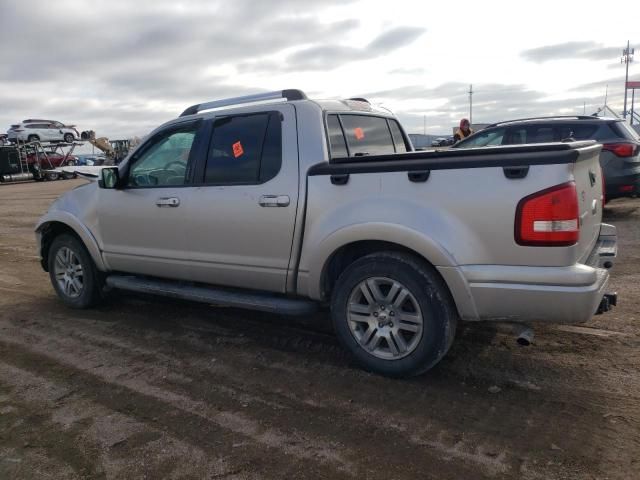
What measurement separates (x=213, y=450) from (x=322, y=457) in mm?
605

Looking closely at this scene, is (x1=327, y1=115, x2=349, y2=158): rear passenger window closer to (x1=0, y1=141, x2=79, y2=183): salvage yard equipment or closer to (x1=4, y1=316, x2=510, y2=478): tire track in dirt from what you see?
(x1=4, y1=316, x2=510, y2=478): tire track in dirt

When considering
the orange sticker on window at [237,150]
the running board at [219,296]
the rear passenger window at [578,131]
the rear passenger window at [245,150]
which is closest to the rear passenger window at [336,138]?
the rear passenger window at [245,150]

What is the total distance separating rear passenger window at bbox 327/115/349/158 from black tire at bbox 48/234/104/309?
117 inches

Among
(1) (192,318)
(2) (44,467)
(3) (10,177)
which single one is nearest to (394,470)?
(2) (44,467)

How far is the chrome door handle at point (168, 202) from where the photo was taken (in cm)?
458

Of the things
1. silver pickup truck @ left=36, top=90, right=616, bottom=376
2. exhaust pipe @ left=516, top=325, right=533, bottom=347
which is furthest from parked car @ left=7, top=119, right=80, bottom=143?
exhaust pipe @ left=516, top=325, right=533, bottom=347

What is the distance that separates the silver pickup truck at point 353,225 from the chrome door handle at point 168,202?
0.04 ft

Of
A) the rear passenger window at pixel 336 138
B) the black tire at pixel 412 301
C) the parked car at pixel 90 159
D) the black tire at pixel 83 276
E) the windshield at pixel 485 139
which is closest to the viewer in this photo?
the black tire at pixel 412 301

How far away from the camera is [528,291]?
311 cm

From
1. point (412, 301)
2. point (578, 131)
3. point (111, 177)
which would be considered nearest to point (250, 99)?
point (111, 177)

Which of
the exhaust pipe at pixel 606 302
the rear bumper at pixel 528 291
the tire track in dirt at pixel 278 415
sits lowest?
the tire track in dirt at pixel 278 415

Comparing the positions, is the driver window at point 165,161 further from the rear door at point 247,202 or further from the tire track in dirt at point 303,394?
the tire track in dirt at point 303,394

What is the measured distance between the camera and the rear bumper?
3.04m

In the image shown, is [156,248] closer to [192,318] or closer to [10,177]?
[192,318]
